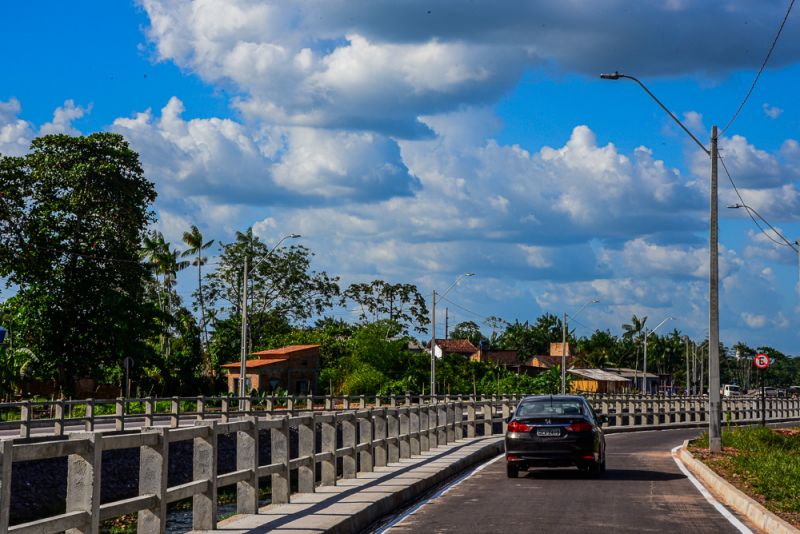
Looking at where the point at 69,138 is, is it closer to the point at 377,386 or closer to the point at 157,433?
the point at 377,386

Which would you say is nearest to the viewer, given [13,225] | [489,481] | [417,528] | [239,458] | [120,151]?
[239,458]

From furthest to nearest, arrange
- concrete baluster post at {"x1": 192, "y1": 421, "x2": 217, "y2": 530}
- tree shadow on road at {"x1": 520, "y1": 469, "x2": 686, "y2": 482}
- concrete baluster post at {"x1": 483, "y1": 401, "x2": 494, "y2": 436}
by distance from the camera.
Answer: concrete baluster post at {"x1": 483, "y1": 401, "x2": 494, "y2": 436} < tree shadow on road at {"x1": 520, "y1": 469, "x2": 686, "y2": 482} < concrete baluster post at {"x1": 192, "y1": 421, "x2": 217, "y2": 530}

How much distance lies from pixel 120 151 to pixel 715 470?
48.4 metres

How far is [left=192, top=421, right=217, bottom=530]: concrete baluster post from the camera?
10.9 m

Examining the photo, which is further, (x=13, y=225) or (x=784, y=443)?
(x=13, y=225)

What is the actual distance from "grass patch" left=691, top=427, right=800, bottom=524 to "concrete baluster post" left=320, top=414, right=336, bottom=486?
19.7ft

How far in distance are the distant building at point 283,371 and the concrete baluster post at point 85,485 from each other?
7327 cm


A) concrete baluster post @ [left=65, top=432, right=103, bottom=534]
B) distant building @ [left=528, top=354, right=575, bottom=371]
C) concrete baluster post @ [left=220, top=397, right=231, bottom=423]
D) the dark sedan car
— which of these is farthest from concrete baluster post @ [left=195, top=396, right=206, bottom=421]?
distant building @ [left=528, top=354, right=575, bottom=371]

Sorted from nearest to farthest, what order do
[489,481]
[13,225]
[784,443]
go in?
[489,481]
[784,443]
[13,225]

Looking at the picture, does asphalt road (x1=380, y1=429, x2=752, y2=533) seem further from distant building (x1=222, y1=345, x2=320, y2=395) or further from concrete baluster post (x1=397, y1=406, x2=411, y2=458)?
distant building (x1=222, y1=345, x2=320, y2=395)

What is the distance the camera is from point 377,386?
276 ft

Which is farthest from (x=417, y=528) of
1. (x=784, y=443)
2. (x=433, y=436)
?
(x=784, y=443)

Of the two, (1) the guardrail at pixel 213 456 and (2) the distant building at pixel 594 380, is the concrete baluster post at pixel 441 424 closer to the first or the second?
(1) the guardrail at pixel 213 456

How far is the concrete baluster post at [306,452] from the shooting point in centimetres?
1489
